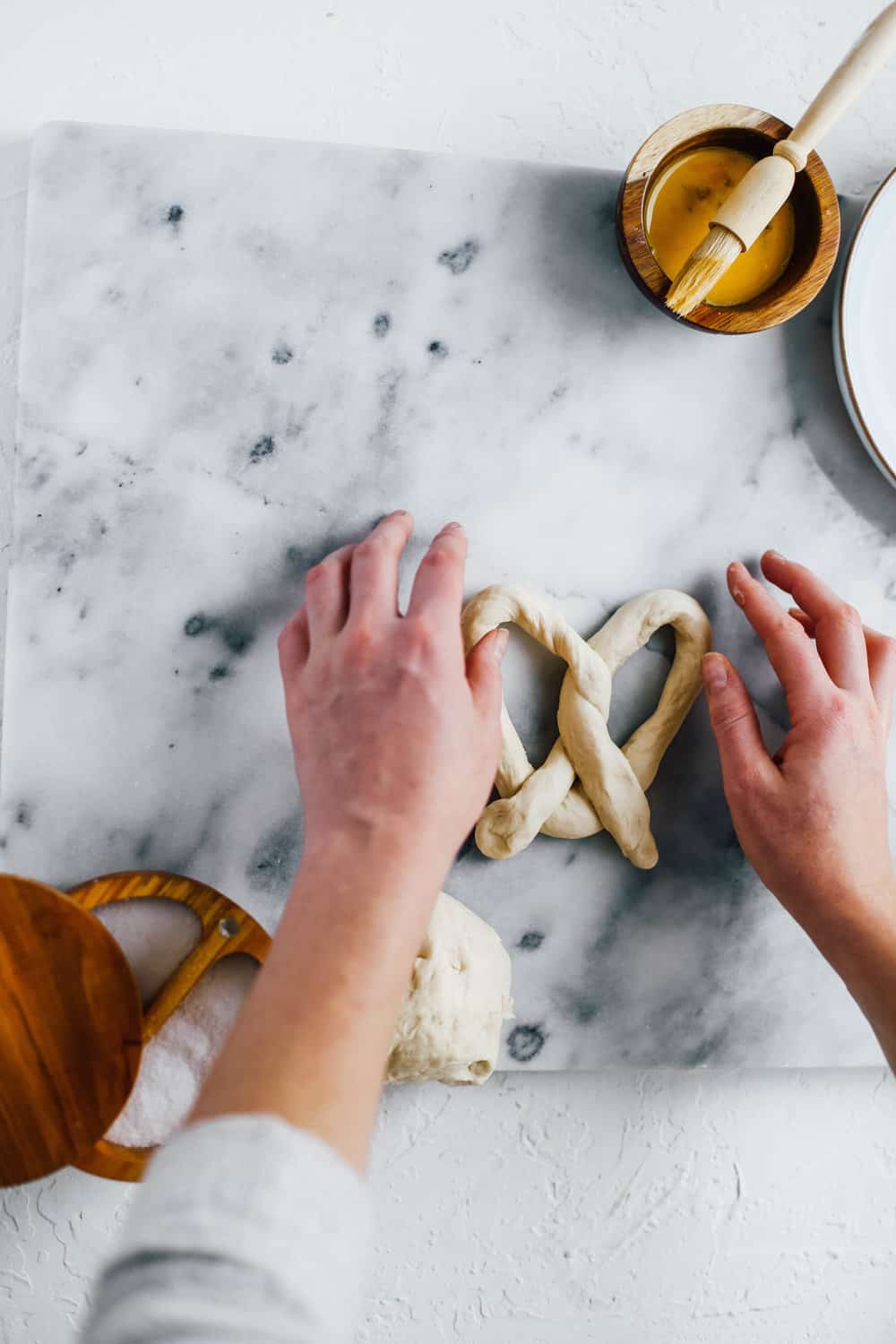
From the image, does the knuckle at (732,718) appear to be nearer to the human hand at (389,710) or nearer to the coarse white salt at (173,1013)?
the human hand at (389,710)

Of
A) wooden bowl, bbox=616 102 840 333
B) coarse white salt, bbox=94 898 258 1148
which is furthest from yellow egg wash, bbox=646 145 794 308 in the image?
coarse white salt, bbox=94 898 258 1148

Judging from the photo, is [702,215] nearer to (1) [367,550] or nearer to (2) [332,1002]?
(1) [367,550]

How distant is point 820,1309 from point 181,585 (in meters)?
0.82

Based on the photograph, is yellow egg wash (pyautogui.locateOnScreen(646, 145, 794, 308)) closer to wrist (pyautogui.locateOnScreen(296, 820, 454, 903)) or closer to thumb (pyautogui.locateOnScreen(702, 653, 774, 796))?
thumb (pyautogui.locateOnScreen(702, 653, 774, 796))

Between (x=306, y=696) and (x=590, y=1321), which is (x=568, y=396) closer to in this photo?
(x=306, y=696)

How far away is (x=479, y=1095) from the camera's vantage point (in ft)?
2.59

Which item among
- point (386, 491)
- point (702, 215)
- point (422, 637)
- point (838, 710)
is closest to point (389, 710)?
point (422, 637)

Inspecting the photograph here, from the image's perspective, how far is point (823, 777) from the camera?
0.71 metres

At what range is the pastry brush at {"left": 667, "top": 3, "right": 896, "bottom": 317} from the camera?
2.19 feet

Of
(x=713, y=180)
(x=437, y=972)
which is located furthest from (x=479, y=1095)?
(x=713, y=180)

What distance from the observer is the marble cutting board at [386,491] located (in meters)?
0.73

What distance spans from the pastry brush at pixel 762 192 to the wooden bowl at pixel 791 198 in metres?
0.02

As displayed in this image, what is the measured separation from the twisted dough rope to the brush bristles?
0.22 meters

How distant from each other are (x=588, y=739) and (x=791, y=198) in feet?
1.45
